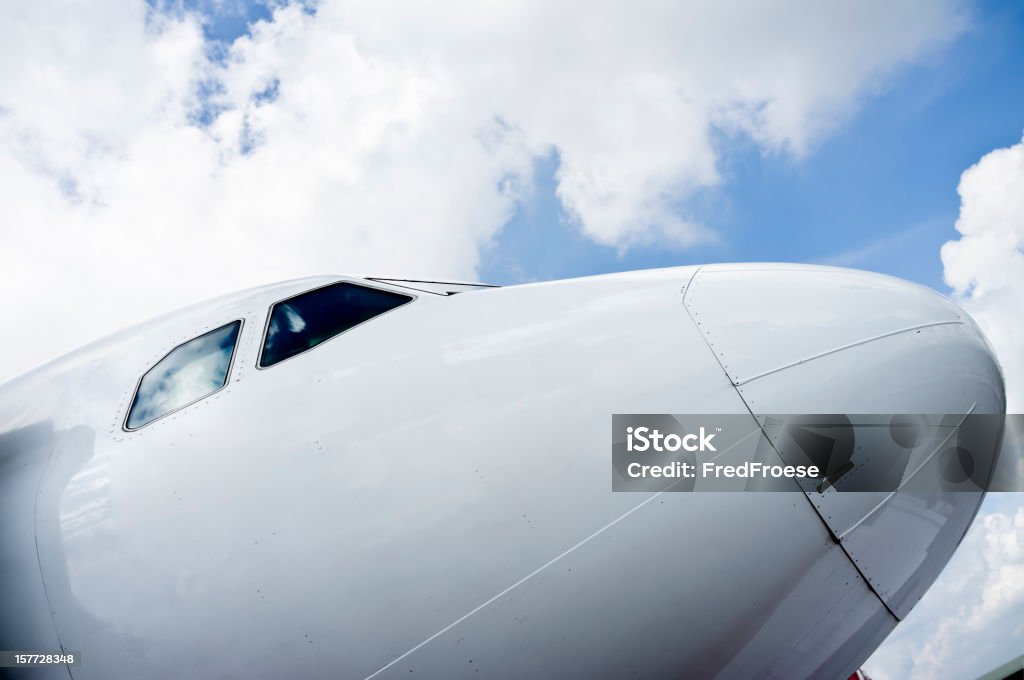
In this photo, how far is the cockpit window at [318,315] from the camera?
16.9 feet

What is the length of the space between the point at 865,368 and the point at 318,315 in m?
3.66

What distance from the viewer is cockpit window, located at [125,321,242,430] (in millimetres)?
5098

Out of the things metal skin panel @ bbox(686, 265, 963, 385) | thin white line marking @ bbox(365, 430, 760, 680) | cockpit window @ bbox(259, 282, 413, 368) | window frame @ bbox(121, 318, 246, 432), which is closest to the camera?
thin white line marking @ bbox(365, 430, 760, 680)

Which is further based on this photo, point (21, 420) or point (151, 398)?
point (21, 420)

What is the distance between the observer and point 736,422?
4.10m

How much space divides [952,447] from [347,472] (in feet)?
11.9

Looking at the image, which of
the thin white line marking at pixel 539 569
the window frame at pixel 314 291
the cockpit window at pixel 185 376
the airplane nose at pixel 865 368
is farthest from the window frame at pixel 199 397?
the airplane nose at pixel 865 368

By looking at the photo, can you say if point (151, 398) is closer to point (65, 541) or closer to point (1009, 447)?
point (65, 541)

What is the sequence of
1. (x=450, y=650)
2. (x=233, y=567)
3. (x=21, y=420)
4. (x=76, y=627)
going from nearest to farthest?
(x=450, y=650), (x=233, y=567), (x=76, y=627), (x=21, y=420)

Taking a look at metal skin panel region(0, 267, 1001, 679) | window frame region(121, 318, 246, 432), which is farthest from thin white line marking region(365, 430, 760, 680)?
window frame region(121, 318, 246, 432)

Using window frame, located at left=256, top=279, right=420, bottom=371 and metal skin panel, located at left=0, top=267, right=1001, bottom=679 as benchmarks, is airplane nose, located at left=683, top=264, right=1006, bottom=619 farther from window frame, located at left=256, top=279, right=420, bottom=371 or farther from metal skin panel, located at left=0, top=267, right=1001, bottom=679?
window frame, located at left=256, top=279, right=420, bottom=371

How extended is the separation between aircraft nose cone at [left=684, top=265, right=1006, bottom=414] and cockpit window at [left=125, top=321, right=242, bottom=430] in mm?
3269

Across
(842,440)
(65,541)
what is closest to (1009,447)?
(842,440)

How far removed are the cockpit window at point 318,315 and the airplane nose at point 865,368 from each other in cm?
224
